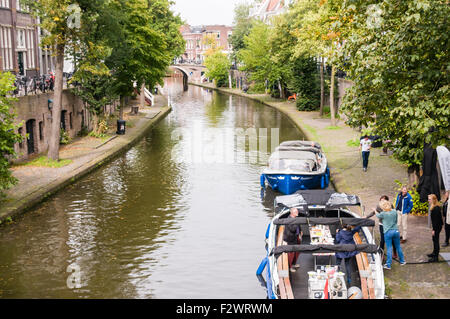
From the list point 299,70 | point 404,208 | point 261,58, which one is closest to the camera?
point 404,208

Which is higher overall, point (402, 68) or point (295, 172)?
point (402, 68)

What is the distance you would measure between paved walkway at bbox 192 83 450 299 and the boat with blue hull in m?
0.93

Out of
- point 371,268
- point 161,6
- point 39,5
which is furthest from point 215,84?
point 371,268

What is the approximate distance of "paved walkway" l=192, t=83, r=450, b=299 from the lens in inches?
485

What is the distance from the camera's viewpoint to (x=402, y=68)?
15578 millimetres

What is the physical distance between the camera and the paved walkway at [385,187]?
12.3m

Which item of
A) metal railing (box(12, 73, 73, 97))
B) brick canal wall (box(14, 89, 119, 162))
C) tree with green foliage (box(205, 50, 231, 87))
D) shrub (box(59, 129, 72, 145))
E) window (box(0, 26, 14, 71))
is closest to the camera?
brick canal wall (box(14, 89, 119, 162))

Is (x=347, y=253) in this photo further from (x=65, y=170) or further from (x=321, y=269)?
(x=65, y=170)

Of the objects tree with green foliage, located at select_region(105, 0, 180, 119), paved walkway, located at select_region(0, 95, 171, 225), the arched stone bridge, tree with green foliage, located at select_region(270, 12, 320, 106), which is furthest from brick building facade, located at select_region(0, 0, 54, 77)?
Answer: the arched stone bridge

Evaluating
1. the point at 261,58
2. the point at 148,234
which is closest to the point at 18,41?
the point at 148,234

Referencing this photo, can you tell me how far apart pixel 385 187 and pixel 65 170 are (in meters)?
13.9

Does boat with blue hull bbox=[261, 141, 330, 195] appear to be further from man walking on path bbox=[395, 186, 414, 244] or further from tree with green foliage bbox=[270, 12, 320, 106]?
tree with green foliage bbox=[270, 12, 320, 106]

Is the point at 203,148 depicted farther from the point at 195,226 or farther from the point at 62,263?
the point at 62,263

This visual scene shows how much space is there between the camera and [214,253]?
634 inches
